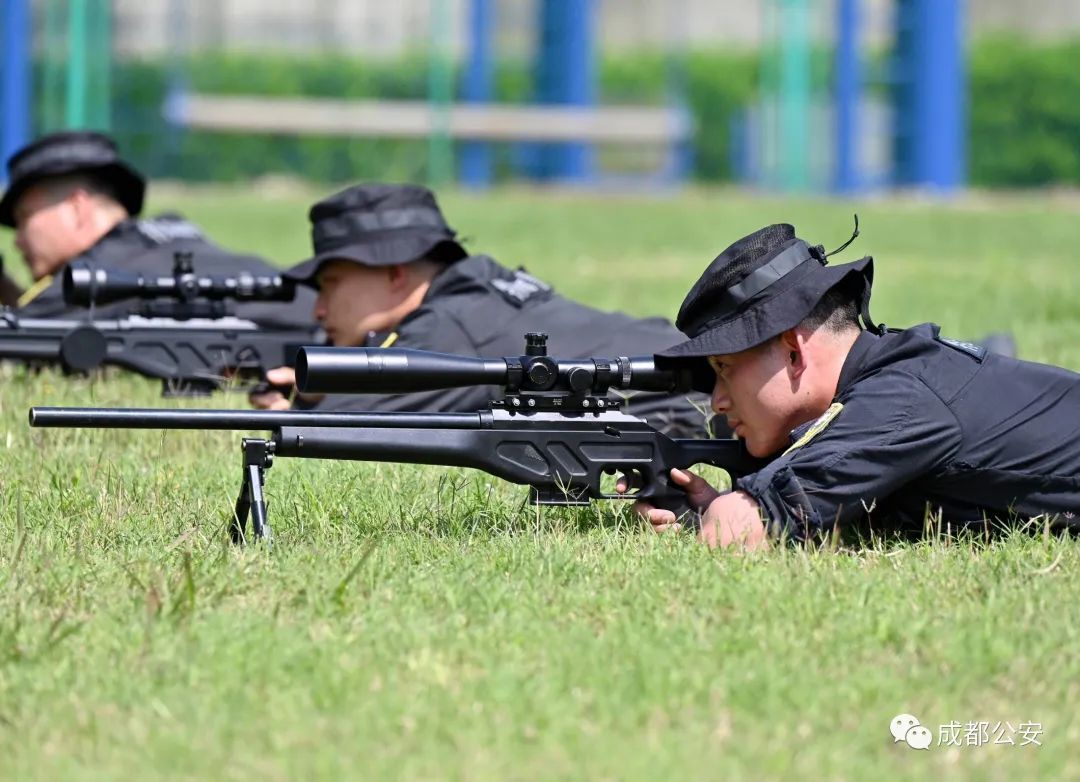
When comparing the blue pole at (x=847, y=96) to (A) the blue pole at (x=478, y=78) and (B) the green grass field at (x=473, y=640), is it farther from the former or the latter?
(B) the green grass field at (x=473, y=640)

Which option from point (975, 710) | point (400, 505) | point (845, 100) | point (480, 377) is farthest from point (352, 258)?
point (845, 100)

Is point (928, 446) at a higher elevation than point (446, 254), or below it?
below

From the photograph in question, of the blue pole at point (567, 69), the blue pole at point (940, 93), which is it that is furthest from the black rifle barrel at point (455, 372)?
the blue pole at point (567, 69)

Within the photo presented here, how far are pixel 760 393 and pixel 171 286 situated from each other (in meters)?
4.17

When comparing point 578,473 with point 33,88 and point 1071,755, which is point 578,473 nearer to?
→ point 1071,755

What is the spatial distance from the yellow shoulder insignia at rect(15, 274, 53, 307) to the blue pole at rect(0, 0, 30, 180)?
20.5 metres

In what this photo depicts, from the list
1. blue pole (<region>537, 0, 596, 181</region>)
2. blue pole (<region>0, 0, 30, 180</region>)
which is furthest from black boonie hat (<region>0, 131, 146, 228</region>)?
blue pole (<region>537, 0, 596, 181</region>)

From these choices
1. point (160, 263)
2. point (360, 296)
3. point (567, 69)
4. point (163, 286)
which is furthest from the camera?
point (567, 69)

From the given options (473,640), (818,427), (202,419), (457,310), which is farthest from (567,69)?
(473,640)

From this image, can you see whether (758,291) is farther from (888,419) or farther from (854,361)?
(888,419)

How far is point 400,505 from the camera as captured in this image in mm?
5320

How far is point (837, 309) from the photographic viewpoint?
4777 millimetres

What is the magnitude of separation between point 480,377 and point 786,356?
2.78ft

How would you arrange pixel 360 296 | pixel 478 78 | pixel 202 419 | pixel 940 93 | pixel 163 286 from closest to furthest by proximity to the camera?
pixel 202 419 < pixel 360 296 < pixel 163 286 < pixel 940 93 < pixel 478 78
